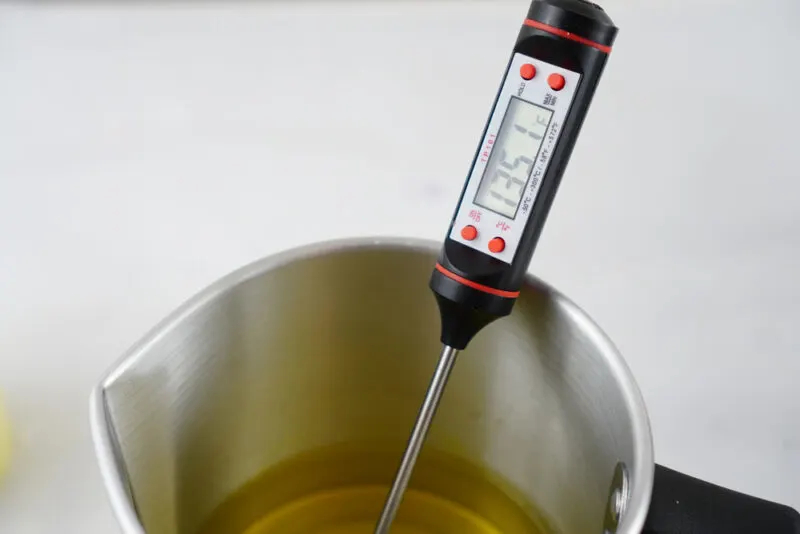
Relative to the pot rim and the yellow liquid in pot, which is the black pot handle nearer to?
the pot rim

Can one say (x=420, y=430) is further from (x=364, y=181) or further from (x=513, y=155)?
(x=364, y=181)

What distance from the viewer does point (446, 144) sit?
0.74 meters

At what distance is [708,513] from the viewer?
333 millimetres

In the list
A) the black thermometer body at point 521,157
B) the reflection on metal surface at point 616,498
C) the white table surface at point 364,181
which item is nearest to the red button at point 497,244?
the black thermometer body at point 521,157

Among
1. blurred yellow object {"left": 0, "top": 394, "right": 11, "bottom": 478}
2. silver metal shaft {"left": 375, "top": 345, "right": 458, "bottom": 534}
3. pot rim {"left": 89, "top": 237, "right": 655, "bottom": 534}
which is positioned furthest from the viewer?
blurred yellow object {"left": 0, "top": 394, "right": 11, "bottom": 478}

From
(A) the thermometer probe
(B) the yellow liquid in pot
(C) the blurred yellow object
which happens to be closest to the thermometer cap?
(A) the thermometer probe

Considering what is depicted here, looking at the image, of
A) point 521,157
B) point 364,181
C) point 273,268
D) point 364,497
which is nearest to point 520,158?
point 521,157

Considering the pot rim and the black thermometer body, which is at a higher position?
the black thermometer body

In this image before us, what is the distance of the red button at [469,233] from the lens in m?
0.36

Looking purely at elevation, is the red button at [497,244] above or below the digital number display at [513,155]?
below

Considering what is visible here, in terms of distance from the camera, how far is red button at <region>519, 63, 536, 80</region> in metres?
0.35

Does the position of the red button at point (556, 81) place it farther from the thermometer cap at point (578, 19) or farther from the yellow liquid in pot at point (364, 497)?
the yellow liquid in pot at point (364, 497)

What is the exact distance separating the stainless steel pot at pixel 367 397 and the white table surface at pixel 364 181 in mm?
128

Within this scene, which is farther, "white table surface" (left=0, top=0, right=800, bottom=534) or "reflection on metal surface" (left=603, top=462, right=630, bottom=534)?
"white table surface" (left=0, top=0, right=800, bottom=534)
